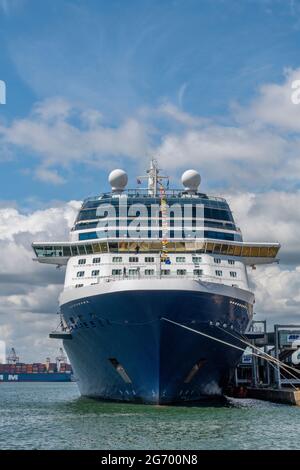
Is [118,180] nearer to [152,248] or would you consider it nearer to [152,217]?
[152,217]

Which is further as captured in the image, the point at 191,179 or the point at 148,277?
the point at 191,179

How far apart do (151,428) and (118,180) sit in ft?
84.6

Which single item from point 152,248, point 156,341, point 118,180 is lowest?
point 156,341

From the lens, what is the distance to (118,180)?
51594 millimetres

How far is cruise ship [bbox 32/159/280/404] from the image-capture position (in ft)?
116

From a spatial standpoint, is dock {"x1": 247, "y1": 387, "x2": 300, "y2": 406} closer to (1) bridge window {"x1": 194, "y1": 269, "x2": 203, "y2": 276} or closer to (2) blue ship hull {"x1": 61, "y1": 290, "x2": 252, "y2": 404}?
(2) blue ship hull {"x1": 61, "y1": 290, "x2": 252, "y2": 404}

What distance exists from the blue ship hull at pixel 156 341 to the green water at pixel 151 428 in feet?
3.84

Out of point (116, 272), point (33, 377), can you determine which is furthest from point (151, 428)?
point (33, 377)

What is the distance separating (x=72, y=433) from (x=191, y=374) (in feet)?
32.3

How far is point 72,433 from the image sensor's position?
29047mm
